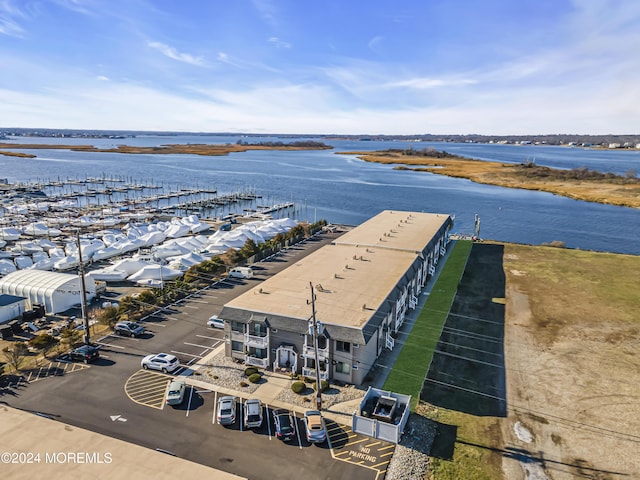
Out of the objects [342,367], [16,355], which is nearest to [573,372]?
[342,367]

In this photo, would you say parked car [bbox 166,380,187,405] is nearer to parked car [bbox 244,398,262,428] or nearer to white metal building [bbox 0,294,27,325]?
parked car [bbox 244,398,262,428]

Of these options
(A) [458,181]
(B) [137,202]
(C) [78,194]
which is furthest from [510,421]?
(A) [458,181]

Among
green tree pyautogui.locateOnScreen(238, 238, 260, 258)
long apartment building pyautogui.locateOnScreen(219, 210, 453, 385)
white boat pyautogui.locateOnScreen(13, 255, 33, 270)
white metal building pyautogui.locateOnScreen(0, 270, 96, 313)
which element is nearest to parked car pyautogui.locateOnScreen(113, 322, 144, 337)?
white metal building pyautogui.locateOnScreen(0, 270, 96, 313)

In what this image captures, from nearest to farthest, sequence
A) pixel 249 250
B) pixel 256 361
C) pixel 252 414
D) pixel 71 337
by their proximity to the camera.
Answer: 1. pixel 252 414
2. pixel 256 361
3. pixel 71 337
4. pixel 249 250

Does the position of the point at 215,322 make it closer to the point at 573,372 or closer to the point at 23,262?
the point at 573,372

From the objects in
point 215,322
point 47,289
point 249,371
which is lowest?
point 249,371

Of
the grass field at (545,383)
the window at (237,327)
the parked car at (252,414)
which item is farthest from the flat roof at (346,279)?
the parked car at (252,414)

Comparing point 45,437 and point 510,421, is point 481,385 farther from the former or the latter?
point 45,437
